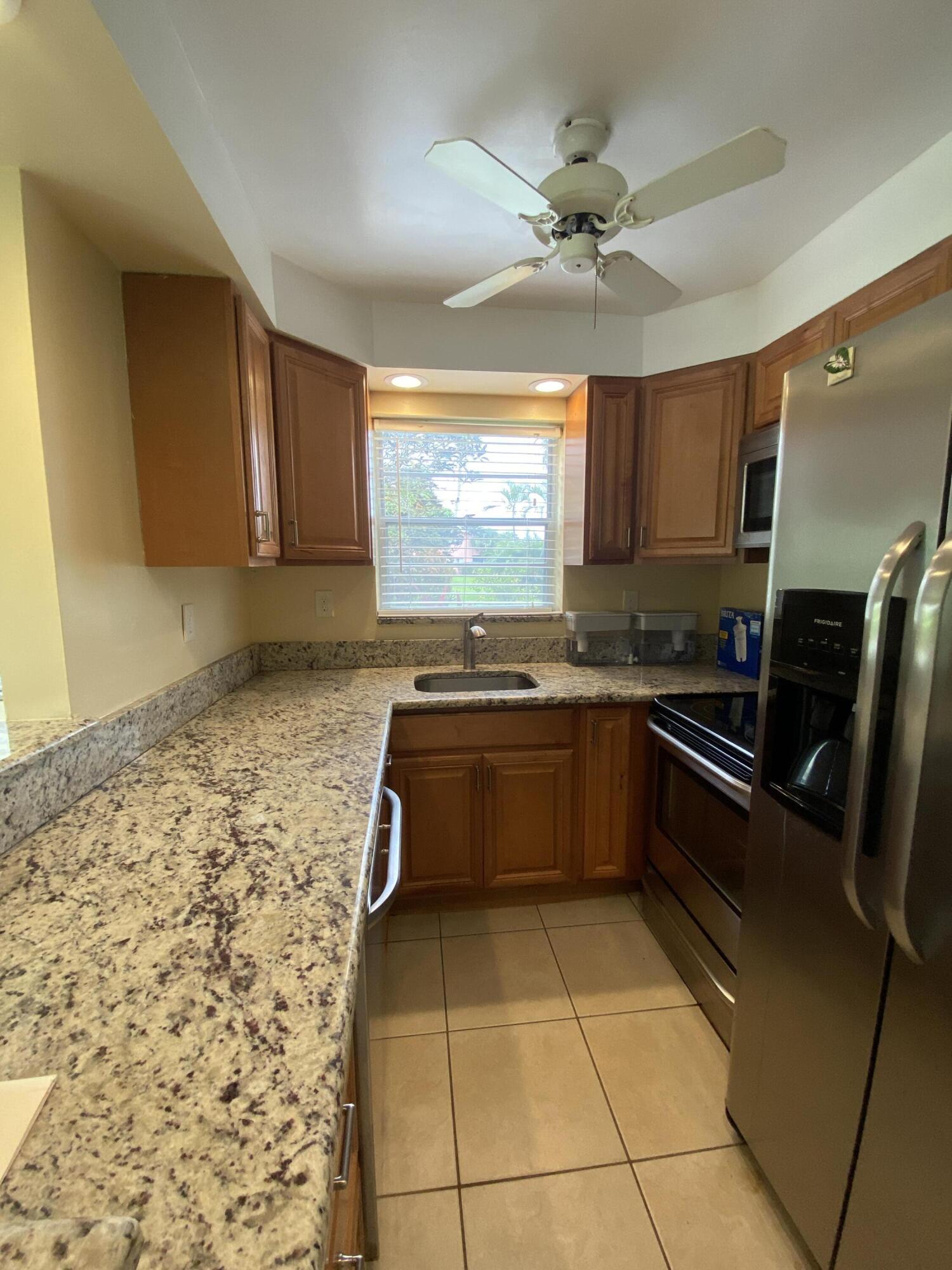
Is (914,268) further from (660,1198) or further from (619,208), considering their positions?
(660,1198)

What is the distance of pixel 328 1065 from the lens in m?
0.49

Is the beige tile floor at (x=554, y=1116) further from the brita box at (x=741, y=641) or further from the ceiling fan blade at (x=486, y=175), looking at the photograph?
the ceiling fan blade at (x=486, y=175)

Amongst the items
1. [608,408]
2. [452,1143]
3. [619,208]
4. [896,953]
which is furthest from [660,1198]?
[608,408]

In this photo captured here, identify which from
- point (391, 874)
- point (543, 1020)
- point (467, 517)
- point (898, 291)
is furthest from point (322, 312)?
point (543, 1020)

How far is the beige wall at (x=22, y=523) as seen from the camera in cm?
99

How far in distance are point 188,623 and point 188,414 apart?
647 millimetres

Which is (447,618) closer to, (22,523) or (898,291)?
(22,523)

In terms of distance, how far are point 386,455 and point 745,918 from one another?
225cm

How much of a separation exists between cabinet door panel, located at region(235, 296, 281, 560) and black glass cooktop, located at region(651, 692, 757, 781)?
59.7 inches

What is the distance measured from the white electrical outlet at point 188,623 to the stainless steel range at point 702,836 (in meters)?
1.68

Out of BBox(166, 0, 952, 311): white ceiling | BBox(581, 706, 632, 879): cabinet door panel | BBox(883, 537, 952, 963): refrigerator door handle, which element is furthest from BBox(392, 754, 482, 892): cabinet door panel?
BBox(166, 0, 952, 311): white ceiling

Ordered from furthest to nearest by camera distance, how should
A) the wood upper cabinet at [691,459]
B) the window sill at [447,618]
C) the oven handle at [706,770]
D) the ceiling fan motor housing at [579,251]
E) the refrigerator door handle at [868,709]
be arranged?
the window sill at [447,618]
the wood upper cabinet at [691,459]
the oven handle at [706,770]
the ceiling fan motor housing at [579,251]
the refrigerator door handle at [868,709]

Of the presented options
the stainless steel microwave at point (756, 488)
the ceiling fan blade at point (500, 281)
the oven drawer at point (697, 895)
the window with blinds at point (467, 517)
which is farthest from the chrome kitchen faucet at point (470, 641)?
the ceiling fan blade at point (500, 281)

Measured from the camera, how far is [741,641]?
2.23 meters
